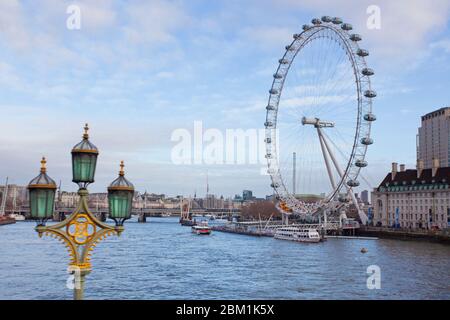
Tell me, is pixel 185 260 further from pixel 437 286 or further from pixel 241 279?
pixel 437 286

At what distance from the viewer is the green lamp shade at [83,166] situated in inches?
234

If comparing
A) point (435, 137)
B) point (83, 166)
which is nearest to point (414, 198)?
point (83, 166)

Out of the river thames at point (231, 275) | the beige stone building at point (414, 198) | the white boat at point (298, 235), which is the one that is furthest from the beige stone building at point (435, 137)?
the river thames at point (231, 275)

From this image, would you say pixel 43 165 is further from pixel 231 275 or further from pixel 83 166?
pixel 231 275

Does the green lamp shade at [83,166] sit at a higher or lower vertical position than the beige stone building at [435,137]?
lower

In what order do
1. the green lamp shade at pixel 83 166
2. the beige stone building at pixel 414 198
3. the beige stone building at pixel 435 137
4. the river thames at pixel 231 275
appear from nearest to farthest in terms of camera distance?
the green lamp shade at pixel 83 166 < the river thames at pixel 231 275 < the beige stone building at pixel 414 198 < the beige stone building at pixel 435 137

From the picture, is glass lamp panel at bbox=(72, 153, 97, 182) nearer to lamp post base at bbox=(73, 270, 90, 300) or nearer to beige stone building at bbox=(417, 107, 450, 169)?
lamp post base at bbox=(73, 270, 90, 300)

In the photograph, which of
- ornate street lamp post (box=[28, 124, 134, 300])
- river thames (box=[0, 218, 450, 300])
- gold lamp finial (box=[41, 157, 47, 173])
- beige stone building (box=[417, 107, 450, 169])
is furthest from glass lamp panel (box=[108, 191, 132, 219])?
beige stone building (box=[417, 107, 450, 169])

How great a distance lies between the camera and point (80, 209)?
18.8 ft

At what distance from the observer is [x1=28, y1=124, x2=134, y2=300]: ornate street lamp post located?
18.7 ft

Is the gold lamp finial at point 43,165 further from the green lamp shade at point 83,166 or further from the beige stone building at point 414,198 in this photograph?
the beige stone building at point 414,198

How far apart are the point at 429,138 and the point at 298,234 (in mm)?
100959

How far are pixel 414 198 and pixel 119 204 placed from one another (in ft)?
244
